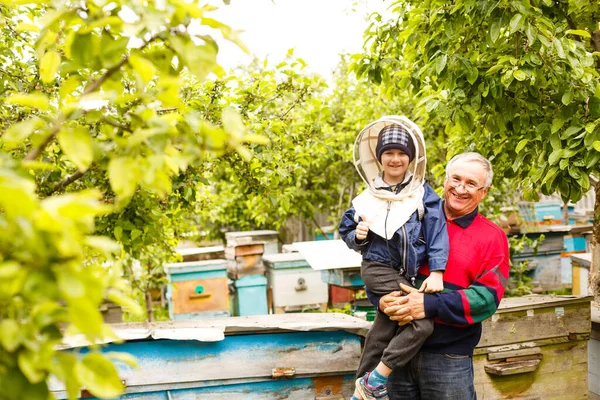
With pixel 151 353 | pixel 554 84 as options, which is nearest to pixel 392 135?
pixel 554 84

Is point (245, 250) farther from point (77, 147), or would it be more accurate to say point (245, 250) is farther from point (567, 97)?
point (77, 147)

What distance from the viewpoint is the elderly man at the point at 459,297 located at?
231cm

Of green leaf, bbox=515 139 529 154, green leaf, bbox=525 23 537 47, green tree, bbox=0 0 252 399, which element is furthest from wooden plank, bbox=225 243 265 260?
green tree, bbox=0 0 252 399

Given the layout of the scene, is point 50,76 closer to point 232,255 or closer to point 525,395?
point 525,395

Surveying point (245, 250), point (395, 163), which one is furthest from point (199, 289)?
point (395, 163)

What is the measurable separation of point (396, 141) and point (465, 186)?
1.10 feet

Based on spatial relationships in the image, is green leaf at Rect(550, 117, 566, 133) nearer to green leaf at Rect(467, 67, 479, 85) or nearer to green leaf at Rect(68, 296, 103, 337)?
green leaf at Rect(467, 67, 479, 85)

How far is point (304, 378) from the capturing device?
2.98 metres

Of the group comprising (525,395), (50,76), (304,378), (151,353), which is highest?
(50,76)

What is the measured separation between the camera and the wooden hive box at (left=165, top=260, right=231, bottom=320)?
21.0ft

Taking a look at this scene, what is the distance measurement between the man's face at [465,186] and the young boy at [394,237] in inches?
3.1

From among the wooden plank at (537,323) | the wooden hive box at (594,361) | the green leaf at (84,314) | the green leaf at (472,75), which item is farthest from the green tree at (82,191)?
the wooden hive box at (594,361)

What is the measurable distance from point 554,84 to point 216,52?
225 centimetres

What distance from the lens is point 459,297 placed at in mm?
2293
